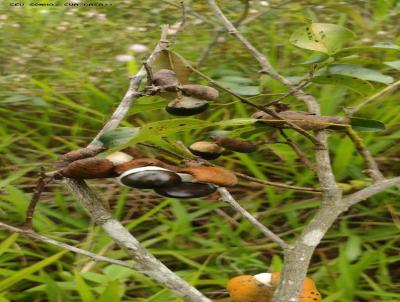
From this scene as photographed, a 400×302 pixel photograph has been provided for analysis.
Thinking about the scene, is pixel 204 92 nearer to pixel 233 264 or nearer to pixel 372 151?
pixel 233 264

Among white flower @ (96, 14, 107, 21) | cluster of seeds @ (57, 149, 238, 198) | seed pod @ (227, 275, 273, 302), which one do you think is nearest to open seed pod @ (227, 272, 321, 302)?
seed pod @ (227, 275, 273, 302)

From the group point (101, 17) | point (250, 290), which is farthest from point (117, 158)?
point (101, 17)

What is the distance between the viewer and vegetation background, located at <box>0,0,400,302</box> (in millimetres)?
1179

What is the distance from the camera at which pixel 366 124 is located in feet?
3.11

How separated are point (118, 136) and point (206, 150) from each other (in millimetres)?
173

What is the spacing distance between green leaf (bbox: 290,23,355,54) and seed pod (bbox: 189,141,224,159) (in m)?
0.24

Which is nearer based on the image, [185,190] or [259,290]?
[185,190]

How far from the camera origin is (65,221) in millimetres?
1364

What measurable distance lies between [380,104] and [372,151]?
179 millimetres

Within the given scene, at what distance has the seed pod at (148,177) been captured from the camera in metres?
0.74

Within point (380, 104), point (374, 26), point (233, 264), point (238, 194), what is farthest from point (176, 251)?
point (374, 26)

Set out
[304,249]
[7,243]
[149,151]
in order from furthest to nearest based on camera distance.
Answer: [149,151] < [7,243] < [304,249]

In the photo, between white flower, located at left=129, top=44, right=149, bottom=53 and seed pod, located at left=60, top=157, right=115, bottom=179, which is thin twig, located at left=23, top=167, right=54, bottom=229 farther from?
white flower, located at left=129, top=44, right=149, bottom=53

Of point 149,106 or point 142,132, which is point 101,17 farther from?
point 142,132
